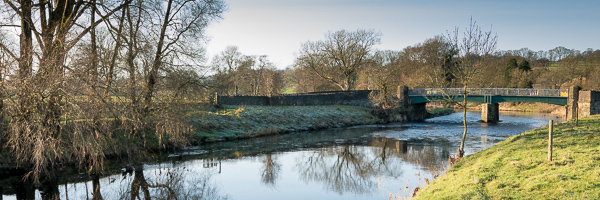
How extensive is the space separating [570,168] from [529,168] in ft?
2.90

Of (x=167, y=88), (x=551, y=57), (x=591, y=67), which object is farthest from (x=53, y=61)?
(x=551, y=57)

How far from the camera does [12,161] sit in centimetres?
1311

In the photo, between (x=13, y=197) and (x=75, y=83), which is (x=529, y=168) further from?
(x=13, y=197)

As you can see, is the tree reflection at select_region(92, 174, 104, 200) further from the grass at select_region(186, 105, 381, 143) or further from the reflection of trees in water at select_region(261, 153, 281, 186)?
the grass at select_region(186, 105, 381, 143)

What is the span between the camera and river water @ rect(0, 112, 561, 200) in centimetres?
1198

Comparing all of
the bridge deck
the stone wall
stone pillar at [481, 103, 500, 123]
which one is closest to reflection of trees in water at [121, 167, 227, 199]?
the bridge deck

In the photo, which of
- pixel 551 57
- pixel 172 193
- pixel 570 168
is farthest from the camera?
pixel 551 57

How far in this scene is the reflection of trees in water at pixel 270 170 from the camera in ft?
45.3

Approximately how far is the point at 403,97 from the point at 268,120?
15376 millimetres

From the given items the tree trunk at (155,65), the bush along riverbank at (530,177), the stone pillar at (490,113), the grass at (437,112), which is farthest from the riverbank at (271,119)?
the bush along riverbank at (530,177)

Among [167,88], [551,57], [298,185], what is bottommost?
[298,185]

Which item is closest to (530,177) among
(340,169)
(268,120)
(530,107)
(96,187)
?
(340,169)

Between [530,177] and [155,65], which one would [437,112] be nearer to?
[155,65]

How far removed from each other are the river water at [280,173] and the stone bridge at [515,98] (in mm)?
12928
